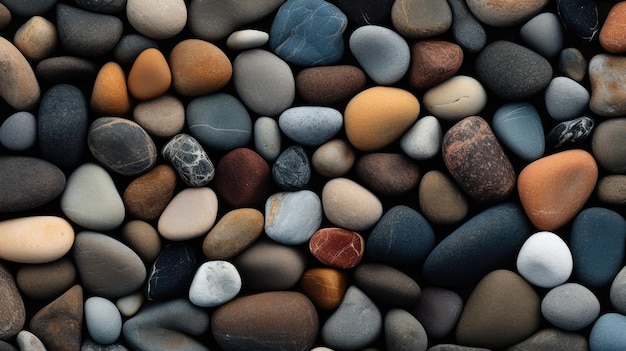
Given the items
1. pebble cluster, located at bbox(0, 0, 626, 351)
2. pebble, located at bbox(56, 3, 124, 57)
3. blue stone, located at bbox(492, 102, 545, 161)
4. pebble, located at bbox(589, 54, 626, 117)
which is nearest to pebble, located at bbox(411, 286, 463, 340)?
pebble cluster, located at bbox(0, 0, 626, 351)

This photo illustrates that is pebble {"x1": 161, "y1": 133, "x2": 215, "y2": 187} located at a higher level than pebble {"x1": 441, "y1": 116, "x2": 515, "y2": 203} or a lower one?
lower

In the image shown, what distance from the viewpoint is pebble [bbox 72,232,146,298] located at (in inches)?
37.7

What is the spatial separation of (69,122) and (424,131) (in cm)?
46

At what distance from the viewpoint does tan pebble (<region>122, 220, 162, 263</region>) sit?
970mm

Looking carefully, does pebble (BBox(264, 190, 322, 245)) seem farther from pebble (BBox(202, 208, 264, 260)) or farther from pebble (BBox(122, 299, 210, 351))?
pebble (BBox(122, 299, 210, 351))

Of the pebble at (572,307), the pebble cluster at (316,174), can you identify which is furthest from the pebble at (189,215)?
the pebble at (572,307)

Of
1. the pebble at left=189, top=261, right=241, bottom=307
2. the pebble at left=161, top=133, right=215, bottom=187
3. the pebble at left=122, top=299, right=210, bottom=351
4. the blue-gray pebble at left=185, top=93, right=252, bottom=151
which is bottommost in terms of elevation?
the pebble at left=122, top=299, right=210, bottom=351

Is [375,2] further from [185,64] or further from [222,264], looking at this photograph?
[222,264]

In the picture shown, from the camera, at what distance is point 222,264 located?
37.6 inches

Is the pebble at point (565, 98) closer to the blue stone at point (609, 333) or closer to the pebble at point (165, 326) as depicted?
the blue stone at point (609, 333)

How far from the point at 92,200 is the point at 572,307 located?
0.64 meters

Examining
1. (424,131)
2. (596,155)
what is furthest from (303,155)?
(596,155)

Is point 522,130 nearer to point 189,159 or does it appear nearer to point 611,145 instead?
point 611,145

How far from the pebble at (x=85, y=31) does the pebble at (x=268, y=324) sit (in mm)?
383
